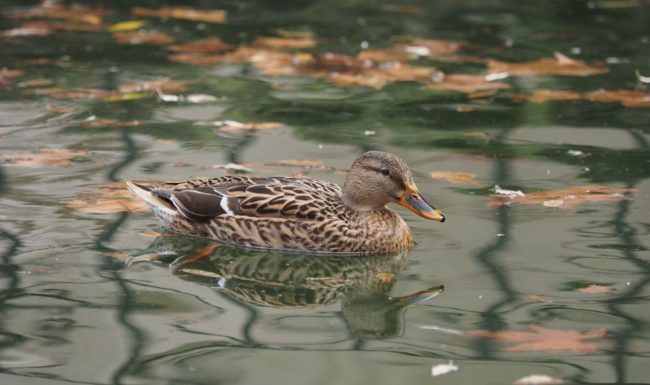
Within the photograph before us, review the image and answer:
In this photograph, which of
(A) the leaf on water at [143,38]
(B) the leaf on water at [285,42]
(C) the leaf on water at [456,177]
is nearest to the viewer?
(C) the leaf on water at [456,177]

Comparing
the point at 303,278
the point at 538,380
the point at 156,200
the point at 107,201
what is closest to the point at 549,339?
the point at 538,380

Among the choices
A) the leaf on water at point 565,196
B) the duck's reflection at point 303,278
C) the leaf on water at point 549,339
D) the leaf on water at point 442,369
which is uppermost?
the leaf on water at point 442,369

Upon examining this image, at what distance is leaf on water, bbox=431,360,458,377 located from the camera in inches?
201

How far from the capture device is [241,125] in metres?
9.02

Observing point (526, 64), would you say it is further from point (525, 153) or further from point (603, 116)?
point (525, 153)

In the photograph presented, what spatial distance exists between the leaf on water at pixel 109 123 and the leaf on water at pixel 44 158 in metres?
0.67

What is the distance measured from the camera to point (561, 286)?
20.1 feet

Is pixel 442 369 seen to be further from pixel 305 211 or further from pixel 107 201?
pixel 107 201

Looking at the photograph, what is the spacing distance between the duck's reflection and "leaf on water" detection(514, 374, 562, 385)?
71cm

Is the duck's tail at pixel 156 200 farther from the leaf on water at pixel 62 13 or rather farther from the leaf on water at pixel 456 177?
the leaf on water at pixel 62 13

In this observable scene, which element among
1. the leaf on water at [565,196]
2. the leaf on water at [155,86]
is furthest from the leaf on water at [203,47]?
the leaf on water at [565,196]

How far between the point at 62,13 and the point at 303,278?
724 centimetres

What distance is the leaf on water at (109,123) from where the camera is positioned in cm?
894

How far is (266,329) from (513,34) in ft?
24.0
